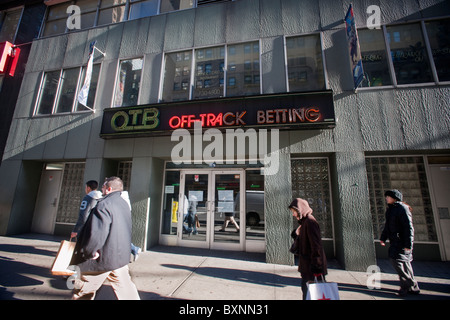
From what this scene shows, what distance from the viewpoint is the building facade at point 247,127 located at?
5.55m

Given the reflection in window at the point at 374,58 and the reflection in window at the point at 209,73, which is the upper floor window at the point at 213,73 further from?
the reflection in window at the point at 374,58

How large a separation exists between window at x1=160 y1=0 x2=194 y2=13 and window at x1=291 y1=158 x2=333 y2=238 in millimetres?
7583

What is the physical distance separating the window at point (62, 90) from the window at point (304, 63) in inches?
→ 295

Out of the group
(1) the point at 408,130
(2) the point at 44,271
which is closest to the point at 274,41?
(1) the point at 408,130

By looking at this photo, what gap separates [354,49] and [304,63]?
142 centimetres

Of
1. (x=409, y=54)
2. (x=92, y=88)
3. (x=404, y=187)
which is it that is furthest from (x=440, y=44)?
(x=92, y=88)

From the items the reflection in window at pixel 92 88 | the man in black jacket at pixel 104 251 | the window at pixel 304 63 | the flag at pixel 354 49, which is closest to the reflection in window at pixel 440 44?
the flag at pixel 354 49

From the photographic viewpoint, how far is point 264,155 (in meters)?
5.88

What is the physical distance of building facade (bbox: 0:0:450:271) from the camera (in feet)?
18.2

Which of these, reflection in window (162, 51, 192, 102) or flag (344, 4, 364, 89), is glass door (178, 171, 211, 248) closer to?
reflection in window (162, 51, 192, 102)

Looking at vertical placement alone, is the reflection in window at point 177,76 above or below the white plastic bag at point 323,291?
above

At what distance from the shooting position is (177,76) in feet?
Result: 24.2

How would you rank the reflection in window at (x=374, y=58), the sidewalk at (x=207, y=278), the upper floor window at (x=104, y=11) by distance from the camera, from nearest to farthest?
the sidewalk at (x=207, y=278)
the reflection in window at (x=374, y=58)
the upper floor window at (x=104, y=11)

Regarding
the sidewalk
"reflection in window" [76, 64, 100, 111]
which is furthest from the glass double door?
"reflection in window" [76, 64, 100, 111]
